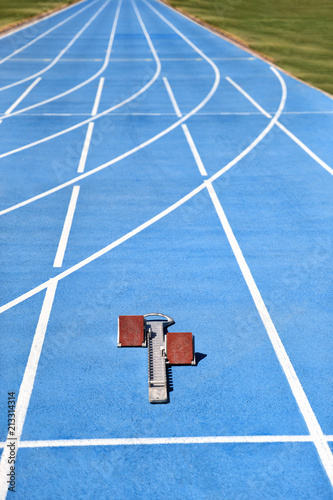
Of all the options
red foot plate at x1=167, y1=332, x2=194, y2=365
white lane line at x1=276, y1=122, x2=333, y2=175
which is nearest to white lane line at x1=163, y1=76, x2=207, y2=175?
white lane line at x1=276, y1=122, x2=333, y2=175

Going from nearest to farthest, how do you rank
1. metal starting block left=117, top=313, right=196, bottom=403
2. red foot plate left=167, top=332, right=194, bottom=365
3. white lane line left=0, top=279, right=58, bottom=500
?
white lane line left=0, top=279, right=58, bottom=500 < metal starting block left=117, top=313, right=196, bottom=403 < red foot plate left=167, top=332, right=194, bottom=365

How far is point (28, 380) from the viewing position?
7016 mm

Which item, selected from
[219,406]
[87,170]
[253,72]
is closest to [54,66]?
[253,72]

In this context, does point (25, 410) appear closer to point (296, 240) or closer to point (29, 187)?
point (296, 240)

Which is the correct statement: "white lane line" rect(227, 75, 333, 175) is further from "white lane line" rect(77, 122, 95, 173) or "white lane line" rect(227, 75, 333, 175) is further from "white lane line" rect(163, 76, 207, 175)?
"white lane line" rect(77, 122, 95, 173)

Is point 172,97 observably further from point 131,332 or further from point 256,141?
point 131,332

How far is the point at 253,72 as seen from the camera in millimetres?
24938

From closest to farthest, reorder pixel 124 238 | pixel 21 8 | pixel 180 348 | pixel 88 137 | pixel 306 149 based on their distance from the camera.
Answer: pixel 180 348, pixel 124 238, pixel 306 149, pixel 88 137, pixel 21 8

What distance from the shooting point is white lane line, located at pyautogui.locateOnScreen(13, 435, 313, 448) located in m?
6.09

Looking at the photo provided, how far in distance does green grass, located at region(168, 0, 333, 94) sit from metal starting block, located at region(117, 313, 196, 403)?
17.3m

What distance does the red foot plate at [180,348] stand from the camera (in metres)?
7.21

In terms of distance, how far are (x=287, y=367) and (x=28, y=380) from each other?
3.30 m

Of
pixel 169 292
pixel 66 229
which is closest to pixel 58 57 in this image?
pixel 66 229

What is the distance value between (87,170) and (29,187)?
164cm
